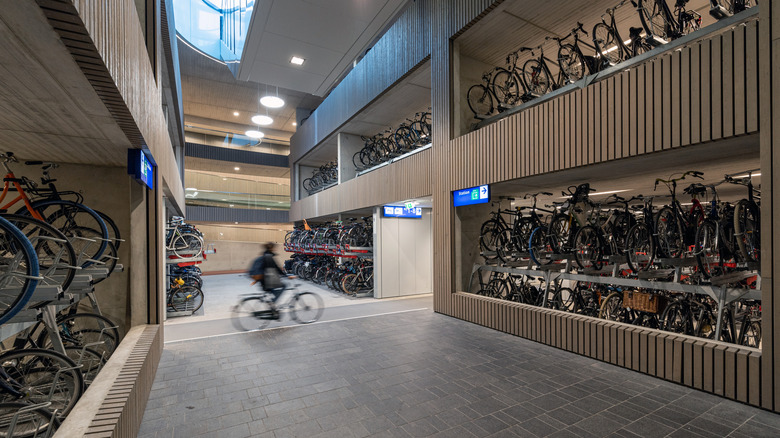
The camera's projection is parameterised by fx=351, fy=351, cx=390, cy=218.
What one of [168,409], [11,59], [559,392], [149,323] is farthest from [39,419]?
[559,392]

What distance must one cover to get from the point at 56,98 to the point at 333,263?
11.0m

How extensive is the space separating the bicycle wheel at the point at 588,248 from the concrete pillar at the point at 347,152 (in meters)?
8.23

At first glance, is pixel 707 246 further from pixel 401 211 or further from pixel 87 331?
pixel 87 331

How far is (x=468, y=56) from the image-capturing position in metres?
7.62

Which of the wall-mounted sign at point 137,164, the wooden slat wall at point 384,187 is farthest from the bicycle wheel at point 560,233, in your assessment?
the wall-mounted sign at point 137,164

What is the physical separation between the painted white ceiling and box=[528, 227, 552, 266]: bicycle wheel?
5001 millimetres

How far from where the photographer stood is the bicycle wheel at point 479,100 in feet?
24.5

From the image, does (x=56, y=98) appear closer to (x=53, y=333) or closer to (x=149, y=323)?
(x=53, y=333)

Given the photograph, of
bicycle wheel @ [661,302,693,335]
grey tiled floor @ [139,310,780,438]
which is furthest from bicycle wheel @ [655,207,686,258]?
grey tiled floor @ [139,310,780,438]

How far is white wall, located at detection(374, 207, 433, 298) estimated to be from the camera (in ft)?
32.1

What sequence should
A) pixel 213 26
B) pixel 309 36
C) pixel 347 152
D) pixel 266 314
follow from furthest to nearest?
pixel 347 152
pixel 213 26
pixel 309 36
pixel 266 314

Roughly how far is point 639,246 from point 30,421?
7.04 metres

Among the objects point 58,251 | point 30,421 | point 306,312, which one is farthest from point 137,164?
point 306,312

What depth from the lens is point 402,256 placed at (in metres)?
10.2
